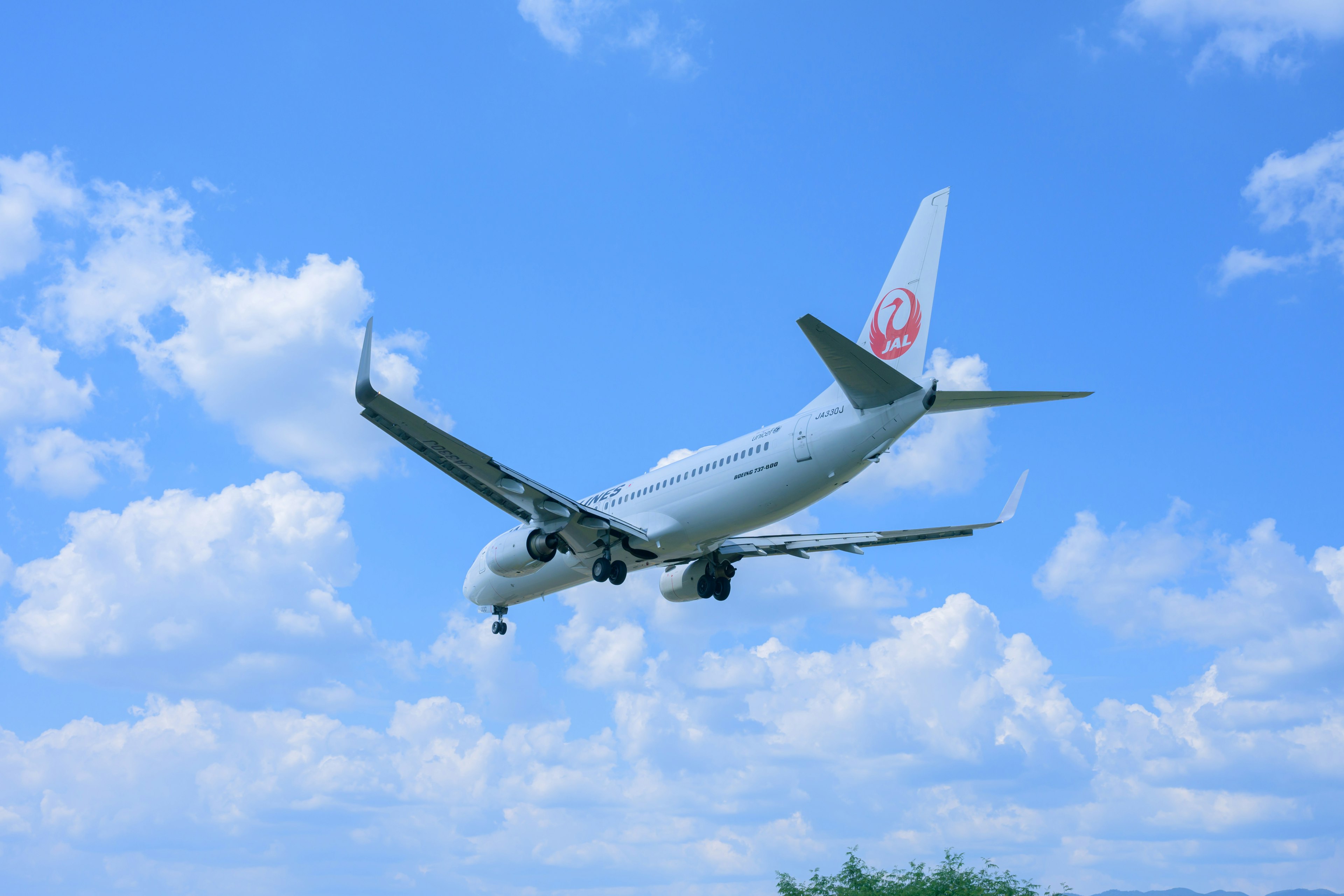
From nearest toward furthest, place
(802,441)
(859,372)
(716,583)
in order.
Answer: (859,372), (802,441), (716,583)

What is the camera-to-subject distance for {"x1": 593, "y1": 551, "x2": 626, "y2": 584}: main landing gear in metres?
36.3

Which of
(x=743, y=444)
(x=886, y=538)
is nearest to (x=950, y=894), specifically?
(x=886, y=538)

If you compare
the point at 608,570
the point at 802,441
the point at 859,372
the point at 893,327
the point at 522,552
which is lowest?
the point at 608,570

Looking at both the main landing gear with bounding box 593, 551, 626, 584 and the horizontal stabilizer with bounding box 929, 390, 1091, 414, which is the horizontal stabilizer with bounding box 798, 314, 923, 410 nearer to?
the horizontal stabilizer with bounding box 929, 390, 1091, 414

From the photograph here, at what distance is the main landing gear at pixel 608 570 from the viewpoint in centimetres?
3628

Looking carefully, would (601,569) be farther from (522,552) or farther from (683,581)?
(683,581)

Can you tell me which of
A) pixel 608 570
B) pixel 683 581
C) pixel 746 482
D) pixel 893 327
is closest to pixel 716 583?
pixel 683 581

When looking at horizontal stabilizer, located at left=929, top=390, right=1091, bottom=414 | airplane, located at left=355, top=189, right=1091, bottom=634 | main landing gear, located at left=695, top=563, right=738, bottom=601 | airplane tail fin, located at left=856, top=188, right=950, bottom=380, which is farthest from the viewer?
main landing gear, located at left=695, top=563, right=738, bottom=601

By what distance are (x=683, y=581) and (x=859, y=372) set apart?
570 inches

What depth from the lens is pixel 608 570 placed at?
36.4 meters

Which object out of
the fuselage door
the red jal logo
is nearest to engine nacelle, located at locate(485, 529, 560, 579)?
the fuselage door

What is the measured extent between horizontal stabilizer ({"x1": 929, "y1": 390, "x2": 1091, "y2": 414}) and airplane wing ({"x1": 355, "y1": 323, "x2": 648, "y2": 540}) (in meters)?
10.4

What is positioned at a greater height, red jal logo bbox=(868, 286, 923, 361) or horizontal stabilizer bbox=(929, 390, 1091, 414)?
red jal logo bbox=(868, 286, 923, 361)

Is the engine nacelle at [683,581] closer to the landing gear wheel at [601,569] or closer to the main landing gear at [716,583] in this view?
the main landing gear at [716,583]
